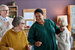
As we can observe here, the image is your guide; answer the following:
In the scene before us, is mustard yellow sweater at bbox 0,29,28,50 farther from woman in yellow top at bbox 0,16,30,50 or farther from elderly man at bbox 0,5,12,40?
elderly man at bbox 0,5,12,40

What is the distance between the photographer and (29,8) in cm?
667

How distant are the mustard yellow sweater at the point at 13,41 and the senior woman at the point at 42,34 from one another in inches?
16.5

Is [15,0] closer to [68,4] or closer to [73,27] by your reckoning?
[68,4]

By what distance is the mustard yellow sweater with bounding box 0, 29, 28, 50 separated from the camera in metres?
1.84

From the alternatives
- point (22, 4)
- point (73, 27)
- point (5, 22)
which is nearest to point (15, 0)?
point (22, 4)

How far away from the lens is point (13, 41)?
186 cm

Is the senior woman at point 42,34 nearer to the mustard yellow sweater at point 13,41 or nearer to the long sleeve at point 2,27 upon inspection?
the mustard yellow sweater at point 13,41

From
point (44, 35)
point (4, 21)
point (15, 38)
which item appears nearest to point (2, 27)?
point (4, 21)

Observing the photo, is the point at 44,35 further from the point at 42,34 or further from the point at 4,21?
the point at 4,21

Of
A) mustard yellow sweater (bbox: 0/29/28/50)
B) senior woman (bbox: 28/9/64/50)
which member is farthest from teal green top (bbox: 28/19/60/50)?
mustard yellow sweater (bbox: 0/29/28/50)

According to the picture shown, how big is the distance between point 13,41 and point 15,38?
2.1 inches

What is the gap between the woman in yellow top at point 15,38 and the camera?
184 cm

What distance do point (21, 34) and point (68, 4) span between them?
544 centimetres

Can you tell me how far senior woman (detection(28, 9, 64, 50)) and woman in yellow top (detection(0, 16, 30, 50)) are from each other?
45 cm
